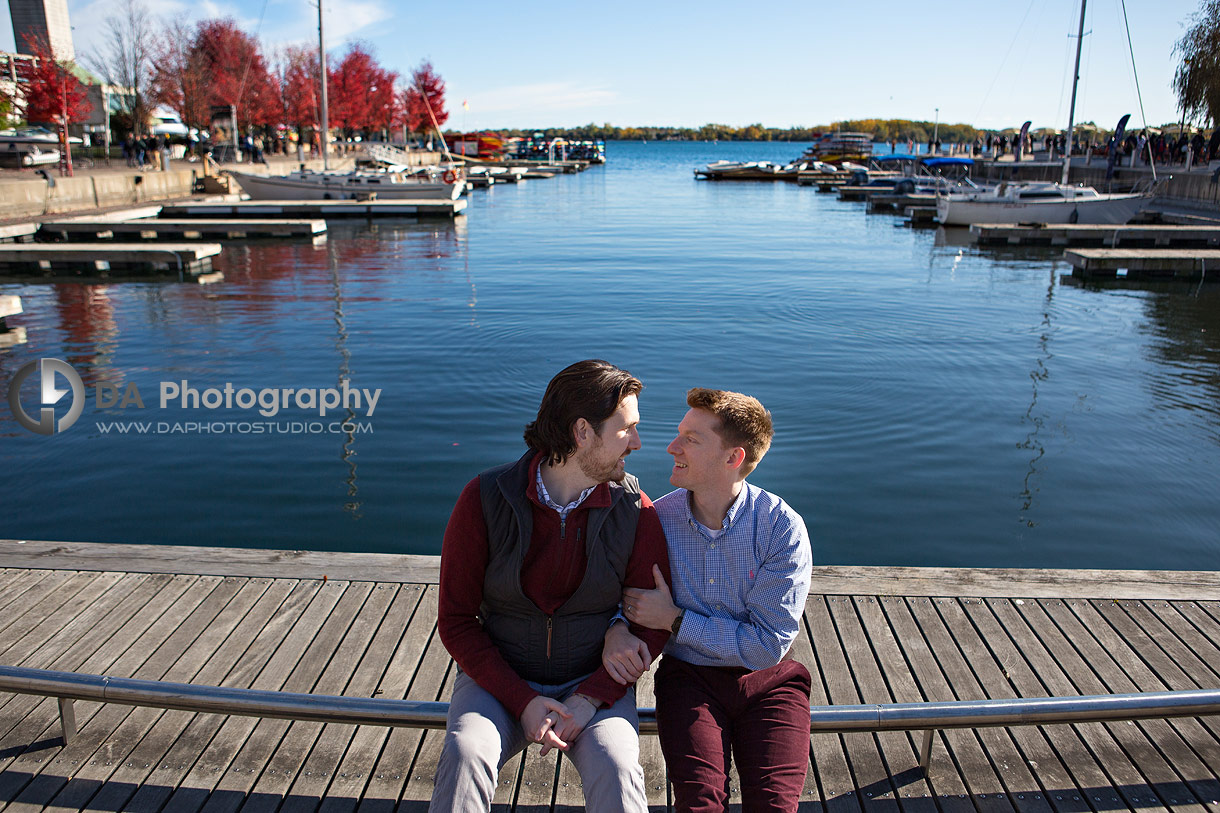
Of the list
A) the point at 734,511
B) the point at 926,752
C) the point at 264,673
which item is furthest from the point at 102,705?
the point at 926,752

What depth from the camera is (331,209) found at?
33219 mm

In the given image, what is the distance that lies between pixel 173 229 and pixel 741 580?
85.3ft

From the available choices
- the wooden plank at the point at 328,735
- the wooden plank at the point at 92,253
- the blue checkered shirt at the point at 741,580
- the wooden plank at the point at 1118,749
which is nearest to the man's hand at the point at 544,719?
the blue checkered shirt at the point at 741,580

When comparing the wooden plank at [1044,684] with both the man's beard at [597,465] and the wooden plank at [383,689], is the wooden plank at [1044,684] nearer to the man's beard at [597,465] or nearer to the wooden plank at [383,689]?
the man's beard at [597,465]

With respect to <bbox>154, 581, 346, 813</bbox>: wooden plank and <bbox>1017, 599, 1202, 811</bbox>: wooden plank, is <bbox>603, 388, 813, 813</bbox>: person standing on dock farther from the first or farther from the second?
<bbox>154, 581, 346, 813</bbox>: wooden plank

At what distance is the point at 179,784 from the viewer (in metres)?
3.04

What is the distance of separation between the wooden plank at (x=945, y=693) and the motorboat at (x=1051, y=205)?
97.2 feet

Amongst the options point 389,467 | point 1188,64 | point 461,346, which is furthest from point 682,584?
point 1188,64

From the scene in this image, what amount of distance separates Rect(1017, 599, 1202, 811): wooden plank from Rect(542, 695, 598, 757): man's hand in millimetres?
1928

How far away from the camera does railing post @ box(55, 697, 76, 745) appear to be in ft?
10.4

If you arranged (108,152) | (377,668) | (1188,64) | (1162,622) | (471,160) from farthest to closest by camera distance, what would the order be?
1. (471,160)
2. (108,152)
3. (1188,64)
4. (1162,622)
5. (377,668)

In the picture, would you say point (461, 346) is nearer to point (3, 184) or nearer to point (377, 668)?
point (377, 668)

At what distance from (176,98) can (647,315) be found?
38789 mm

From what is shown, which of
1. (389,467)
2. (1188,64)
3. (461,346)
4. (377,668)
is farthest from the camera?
(1188,64)
